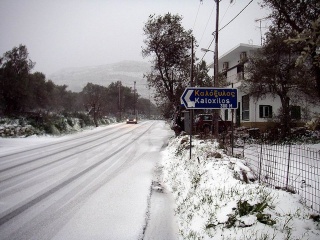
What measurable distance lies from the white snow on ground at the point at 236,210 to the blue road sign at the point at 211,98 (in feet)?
8.14

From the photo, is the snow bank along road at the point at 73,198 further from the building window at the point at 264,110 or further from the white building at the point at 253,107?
the building window at the point at 264,110

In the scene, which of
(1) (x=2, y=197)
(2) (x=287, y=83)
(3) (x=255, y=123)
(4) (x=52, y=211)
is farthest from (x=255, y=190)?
(3) (x=255, y=123)

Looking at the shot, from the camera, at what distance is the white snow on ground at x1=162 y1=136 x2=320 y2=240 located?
3574 millimetres

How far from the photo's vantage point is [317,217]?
3885 mm

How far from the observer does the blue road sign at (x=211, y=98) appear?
7.99 m

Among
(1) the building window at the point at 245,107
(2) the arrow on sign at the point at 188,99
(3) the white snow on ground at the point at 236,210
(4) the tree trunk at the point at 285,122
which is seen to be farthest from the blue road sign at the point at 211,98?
(1) the building window at the point at 245,107

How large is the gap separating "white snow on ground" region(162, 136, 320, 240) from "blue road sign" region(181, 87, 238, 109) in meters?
2.48

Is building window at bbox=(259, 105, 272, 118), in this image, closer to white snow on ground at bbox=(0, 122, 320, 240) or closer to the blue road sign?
the blue road sign

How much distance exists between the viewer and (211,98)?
813 cm

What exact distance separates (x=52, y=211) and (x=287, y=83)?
16.4m

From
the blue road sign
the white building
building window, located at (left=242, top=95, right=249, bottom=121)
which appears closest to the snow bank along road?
the blue road sign

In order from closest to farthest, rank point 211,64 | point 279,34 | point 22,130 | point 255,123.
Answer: point 279,34 < point 22,130 < point 255,123 < point 211,64

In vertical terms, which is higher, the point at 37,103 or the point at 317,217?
the point at 37,103

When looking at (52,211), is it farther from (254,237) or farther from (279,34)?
(279,34)
